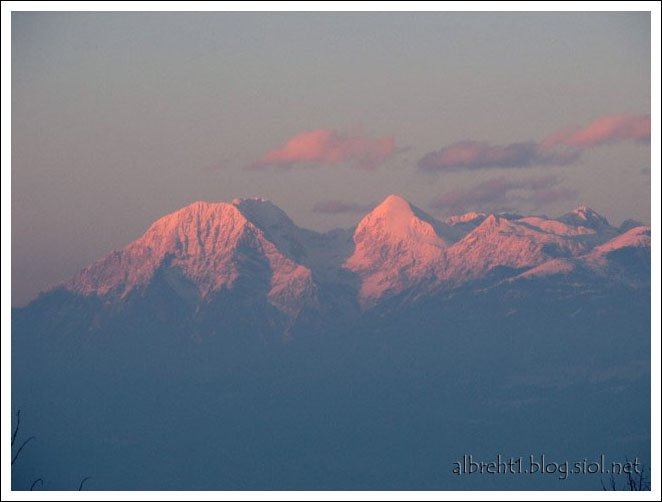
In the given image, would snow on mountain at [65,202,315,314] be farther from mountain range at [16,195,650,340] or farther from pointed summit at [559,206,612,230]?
pointed summit at [559,206,612,230]

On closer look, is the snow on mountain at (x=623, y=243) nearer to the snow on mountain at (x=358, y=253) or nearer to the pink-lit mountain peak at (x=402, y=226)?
the snow on mountain at (x=358, y=253)

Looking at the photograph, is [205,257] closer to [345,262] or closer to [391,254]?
[345,262]

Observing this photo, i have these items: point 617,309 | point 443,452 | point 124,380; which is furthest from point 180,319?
point 617,309

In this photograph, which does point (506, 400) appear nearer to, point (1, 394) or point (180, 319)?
point (180, 319)

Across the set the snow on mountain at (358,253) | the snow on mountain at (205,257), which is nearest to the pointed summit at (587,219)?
the snow on mountain at (358,253)

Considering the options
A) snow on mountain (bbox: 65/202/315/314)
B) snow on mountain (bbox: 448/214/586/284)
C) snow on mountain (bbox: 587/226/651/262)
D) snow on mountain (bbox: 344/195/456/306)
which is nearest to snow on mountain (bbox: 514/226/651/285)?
snow on mountain (bbox: 587/226/651/262)
